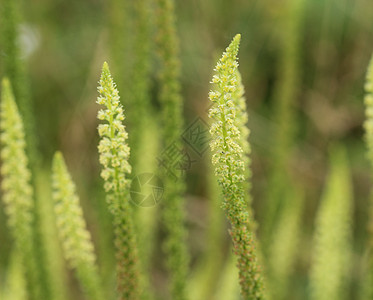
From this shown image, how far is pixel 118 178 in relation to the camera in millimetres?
658

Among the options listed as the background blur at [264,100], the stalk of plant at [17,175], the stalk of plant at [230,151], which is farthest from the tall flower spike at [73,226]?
the background blur at [264,100]

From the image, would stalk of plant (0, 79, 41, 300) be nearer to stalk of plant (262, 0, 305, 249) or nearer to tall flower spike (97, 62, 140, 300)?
tall flower spike (97, 62, 140, 300)

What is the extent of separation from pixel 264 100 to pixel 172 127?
41.5 inches

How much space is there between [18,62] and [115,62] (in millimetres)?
322

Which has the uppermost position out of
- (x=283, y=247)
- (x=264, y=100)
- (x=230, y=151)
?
(x=264, y=100)

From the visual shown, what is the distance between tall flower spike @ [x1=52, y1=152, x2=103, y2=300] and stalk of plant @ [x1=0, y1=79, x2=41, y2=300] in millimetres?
58

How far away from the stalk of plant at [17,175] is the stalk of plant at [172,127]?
246mm

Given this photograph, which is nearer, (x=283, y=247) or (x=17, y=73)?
(x=17, y=73)

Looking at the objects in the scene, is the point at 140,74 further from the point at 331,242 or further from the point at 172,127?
the point at 331,242

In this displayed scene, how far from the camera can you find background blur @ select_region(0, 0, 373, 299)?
1.80 m

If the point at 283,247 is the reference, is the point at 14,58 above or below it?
above

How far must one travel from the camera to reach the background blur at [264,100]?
1.80 metres

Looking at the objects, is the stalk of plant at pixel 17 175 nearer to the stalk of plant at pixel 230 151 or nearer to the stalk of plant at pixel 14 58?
Answer: the stalk of plant at pixel 14 58

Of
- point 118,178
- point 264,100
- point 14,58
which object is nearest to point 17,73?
point 14,58
